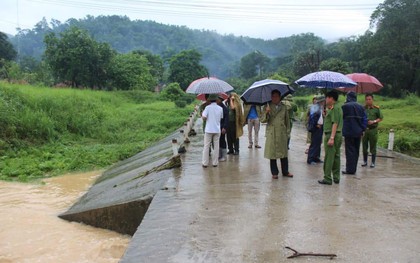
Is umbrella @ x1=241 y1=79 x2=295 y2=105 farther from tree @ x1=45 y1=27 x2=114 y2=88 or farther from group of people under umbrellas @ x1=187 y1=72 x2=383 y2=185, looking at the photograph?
tree @ x1=45 y1=27 x2=114 y2=88

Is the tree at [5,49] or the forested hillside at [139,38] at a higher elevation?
the forested hillside at [139,38]

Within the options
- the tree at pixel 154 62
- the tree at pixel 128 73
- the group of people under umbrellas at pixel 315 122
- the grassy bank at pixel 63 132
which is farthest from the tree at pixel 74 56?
the group of people under umbrellas at pixel 315 122

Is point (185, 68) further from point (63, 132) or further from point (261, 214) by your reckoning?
point (261, 214)

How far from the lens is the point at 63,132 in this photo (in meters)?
17.5

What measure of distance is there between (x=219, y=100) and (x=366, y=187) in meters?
3.45

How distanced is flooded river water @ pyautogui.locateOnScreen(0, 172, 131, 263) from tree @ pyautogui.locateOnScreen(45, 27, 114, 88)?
26474 mm

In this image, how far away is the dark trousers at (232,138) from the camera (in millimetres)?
9453

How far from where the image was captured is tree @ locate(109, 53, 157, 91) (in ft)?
132

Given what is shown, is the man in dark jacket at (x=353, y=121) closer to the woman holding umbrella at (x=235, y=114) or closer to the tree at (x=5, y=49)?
the woman holding umbrella at (x=235, y=114)

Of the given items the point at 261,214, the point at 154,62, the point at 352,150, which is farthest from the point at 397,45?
the point at 154,62

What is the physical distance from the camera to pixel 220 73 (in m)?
133

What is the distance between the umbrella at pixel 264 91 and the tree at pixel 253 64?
7833 cm

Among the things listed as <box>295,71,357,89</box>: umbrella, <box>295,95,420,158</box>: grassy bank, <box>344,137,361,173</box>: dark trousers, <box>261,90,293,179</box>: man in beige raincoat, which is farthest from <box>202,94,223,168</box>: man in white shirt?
<box>344,137,361,173</box>: dark trousers

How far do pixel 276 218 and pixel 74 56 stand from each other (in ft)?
107
